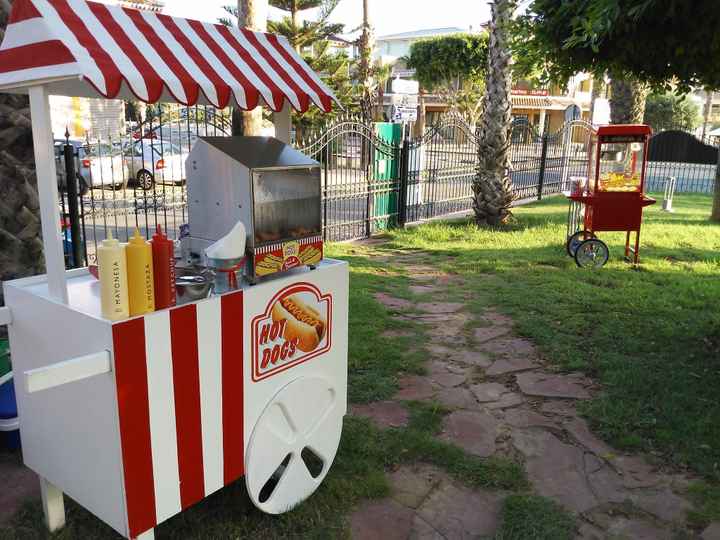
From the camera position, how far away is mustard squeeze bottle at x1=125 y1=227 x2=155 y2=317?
2.19 metres

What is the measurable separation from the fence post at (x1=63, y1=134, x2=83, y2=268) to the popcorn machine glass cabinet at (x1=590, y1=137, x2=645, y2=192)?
20.1 feet

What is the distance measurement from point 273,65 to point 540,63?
3.21 metres

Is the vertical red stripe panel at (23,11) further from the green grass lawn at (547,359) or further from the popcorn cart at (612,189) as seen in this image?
the popcorn cart at (612,189)

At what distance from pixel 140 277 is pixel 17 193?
6.59 feet

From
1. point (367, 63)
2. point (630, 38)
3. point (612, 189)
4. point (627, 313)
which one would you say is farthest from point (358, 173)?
point (367, 63)

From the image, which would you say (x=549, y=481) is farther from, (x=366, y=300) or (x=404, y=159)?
(x=404, y=159)

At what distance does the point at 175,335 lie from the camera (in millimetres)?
2293

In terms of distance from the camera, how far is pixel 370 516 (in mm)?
2967

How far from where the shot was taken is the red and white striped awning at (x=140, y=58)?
2.07 m

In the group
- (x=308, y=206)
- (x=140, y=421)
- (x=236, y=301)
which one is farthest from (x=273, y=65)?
(x=140, y=421)

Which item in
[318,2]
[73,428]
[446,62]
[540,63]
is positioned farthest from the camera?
[446,62]

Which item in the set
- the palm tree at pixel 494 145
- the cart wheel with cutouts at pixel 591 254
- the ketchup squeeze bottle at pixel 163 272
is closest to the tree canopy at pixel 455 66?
the palm tree at pixel 494 145

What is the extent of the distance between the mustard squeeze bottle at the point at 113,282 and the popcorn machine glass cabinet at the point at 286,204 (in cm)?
62

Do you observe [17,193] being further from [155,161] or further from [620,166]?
[155,161]
